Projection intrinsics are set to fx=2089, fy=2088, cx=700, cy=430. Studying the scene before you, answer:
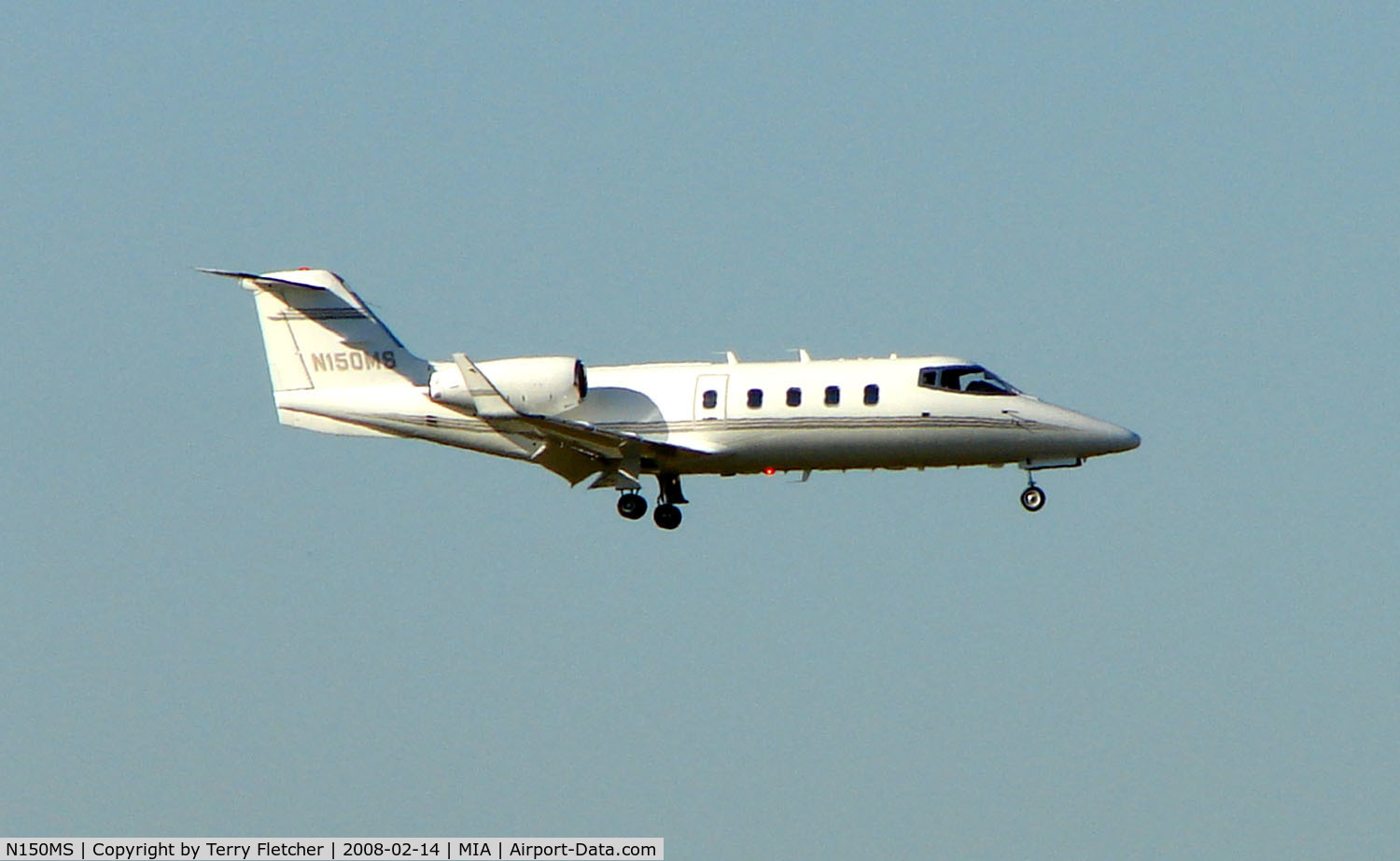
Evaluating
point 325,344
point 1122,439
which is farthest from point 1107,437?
point 325,344

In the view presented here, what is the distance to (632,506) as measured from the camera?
36938 mm

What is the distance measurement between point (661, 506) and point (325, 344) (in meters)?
6.73

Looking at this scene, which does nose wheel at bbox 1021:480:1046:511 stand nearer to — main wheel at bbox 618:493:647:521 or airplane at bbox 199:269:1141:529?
airplane at bbox 199:269:1141:529

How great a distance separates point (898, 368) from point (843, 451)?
169cm

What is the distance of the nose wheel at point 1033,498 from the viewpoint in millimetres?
35500

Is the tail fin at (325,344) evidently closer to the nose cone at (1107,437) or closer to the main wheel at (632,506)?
the main wheel at (632,506)

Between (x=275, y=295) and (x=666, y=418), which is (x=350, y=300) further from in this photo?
(x=666, y=418)

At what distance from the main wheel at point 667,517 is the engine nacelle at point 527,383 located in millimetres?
2685

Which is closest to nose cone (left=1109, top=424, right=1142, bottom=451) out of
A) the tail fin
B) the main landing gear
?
the main landing gear

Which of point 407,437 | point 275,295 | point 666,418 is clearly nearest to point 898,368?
point 666,418

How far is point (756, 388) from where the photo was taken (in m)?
35.5

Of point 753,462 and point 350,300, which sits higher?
point 350,300

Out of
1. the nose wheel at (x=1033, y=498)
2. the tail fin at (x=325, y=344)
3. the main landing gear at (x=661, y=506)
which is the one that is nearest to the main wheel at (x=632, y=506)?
the main landing gear at (x=661, y=506)

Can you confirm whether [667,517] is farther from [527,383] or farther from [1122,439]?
[1122,439]
